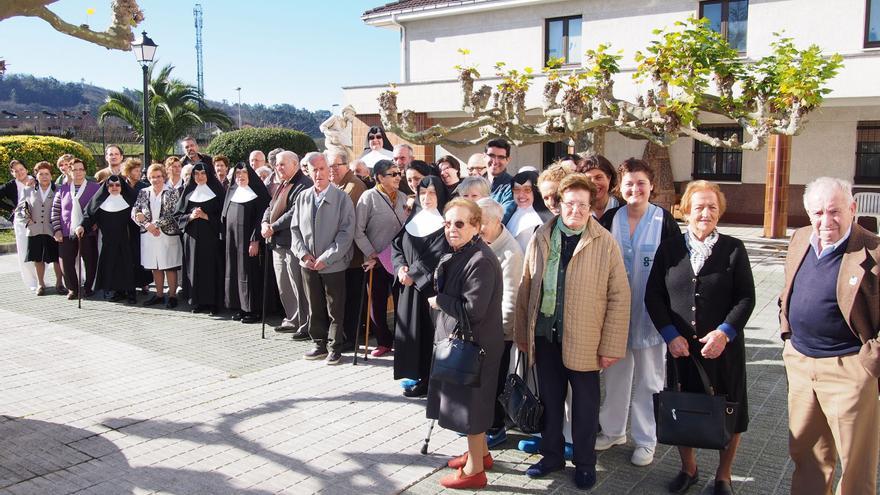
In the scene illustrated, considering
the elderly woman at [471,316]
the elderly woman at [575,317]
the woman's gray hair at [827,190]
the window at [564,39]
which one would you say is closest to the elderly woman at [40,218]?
Answer: the elderly woman at [471,316]

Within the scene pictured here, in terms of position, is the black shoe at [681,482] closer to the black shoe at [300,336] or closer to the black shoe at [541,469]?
the black shoe at [541,469]

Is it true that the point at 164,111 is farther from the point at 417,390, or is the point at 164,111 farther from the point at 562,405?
the point at 562,405

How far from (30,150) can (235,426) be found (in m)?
18.0

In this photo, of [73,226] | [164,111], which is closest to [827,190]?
[73,226]

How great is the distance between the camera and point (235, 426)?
216 inches

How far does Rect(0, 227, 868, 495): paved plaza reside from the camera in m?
4.57

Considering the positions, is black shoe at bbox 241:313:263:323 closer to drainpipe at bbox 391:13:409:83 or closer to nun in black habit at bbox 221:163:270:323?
nun in black habit at bbox 221:163:270:323

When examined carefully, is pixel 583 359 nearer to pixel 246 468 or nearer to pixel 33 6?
pixel 246 468

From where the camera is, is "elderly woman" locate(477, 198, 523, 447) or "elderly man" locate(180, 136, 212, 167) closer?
"elderly woman" locate(477, 198, 523, 447)

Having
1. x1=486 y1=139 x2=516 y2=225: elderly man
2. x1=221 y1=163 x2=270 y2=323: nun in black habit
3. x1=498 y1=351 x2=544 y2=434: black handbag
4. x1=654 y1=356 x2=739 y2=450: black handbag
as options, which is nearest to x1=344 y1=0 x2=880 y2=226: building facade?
x1=221 y1=163 x2=270 y2=323: nun in black habit

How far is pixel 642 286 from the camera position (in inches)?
189

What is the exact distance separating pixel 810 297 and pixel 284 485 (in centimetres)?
333

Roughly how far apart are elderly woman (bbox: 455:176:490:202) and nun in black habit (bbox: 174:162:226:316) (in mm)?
4968

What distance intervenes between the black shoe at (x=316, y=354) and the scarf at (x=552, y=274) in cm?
352
